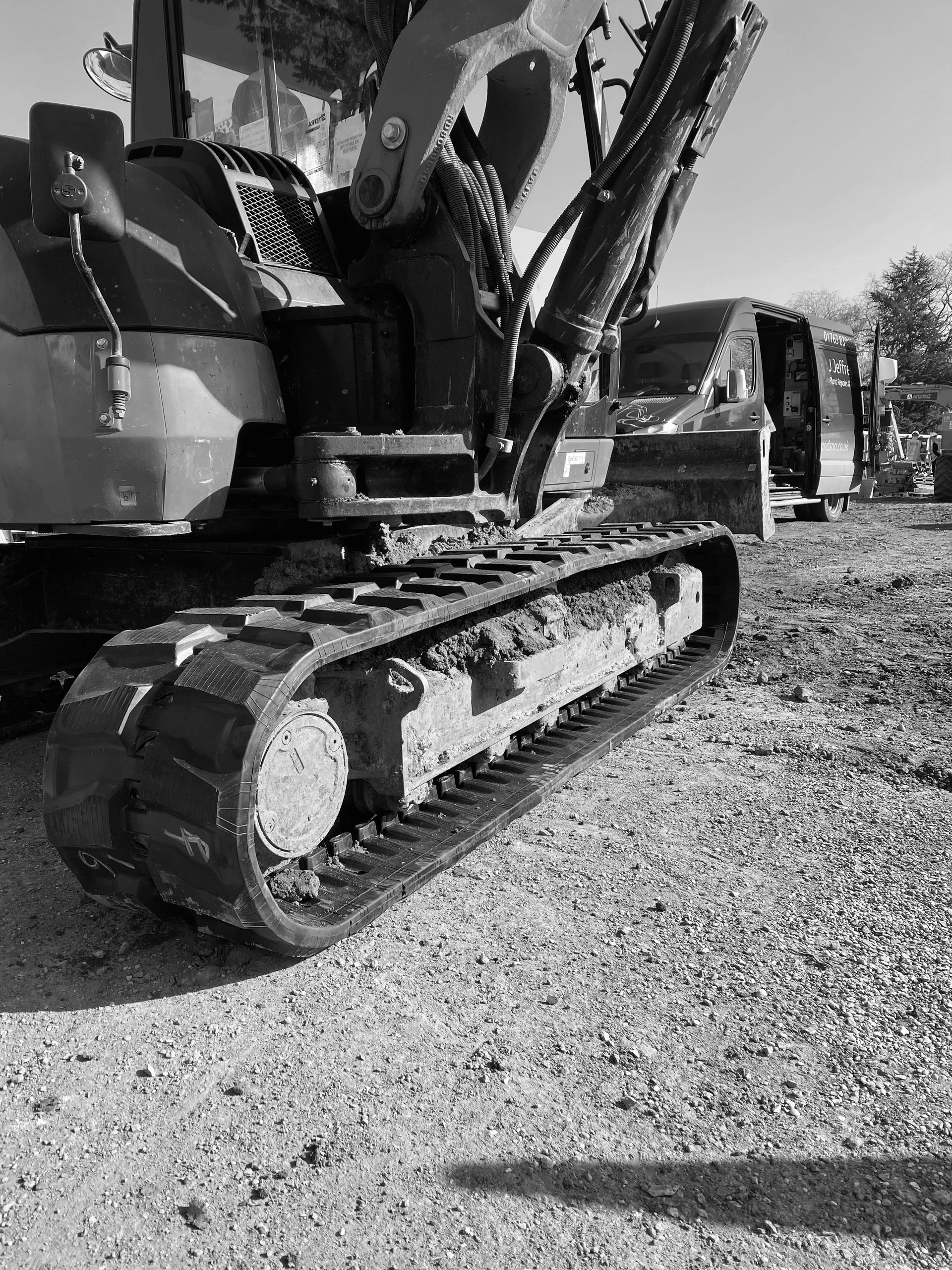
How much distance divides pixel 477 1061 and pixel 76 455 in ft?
6.66

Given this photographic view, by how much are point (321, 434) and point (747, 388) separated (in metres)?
8.87

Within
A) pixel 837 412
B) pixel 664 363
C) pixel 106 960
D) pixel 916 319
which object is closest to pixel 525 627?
pixel 106 960

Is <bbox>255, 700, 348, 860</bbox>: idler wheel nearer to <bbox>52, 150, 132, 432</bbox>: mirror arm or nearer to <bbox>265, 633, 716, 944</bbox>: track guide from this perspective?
<bbox>265, 633, 716, 944</bbox>: track guide

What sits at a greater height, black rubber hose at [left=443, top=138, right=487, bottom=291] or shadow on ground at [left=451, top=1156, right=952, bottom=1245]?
black rubber hose at [left=443, top=138, right=487, bottom=291]

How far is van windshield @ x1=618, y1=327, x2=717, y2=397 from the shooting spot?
1109 cm

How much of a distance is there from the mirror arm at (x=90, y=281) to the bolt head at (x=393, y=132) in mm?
1101

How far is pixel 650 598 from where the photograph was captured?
5.02 m

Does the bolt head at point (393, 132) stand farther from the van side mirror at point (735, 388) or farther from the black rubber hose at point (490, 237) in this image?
the van side mirror at point (735, 388)

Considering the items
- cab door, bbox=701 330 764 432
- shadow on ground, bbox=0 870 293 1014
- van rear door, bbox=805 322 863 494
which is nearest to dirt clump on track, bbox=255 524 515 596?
shadow on ground, bbox=0 870 293 1014

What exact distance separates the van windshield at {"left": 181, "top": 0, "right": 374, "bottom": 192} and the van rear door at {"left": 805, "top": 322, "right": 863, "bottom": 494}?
10417mm

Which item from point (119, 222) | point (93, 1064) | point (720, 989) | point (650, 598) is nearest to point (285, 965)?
point (93, 1064)

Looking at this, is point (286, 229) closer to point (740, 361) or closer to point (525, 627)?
point (525, 627)

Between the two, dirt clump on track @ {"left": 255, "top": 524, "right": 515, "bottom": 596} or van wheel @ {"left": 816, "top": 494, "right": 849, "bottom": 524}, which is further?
van wheel @ {"left": 816, "top": 494, "right": 849, "bottom": 524}

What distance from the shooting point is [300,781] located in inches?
103
